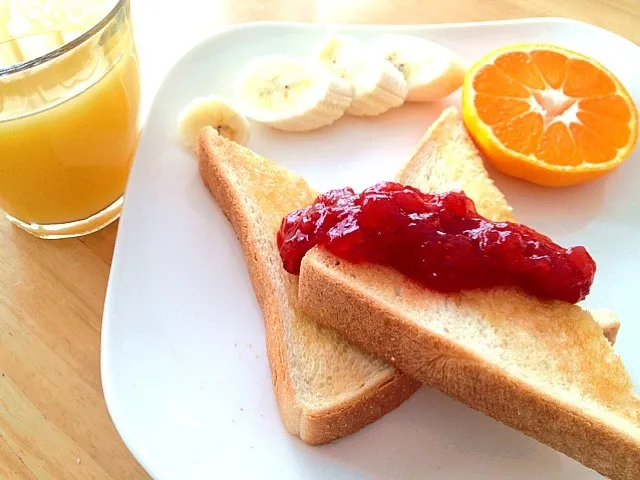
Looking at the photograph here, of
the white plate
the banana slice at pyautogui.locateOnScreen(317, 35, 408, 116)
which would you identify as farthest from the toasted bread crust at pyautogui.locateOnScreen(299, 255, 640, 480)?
the banana slice at pyautogui.locateOnScreen(317, 35, 408, 116)

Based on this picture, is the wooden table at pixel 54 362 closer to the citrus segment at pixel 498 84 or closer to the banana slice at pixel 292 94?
the banana slice at pixel 292 94

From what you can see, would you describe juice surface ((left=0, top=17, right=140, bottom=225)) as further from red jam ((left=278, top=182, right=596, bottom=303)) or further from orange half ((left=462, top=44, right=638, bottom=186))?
orange half ((left=462, top=44, right=638, bottom=186))

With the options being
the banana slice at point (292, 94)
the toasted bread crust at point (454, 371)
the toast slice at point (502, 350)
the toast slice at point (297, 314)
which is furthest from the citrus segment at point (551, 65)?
the toasted bread crust at point (454, 371)

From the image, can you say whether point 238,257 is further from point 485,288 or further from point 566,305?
point 566,305

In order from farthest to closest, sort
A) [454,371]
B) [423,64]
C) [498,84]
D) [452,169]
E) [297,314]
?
1. [423,64]
2. [498,84]
3. [452,169]
4. [297,314]
5. [454,371]

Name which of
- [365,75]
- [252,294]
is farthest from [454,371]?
[365,75]

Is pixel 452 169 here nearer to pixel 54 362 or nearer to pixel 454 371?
pixel 454 371
